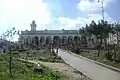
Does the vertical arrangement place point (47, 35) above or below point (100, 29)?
below

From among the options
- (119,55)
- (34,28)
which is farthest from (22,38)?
(119,55)

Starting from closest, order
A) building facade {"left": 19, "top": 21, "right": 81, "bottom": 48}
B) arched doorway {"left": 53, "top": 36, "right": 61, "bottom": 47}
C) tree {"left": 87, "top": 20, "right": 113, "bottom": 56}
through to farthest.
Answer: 1. tree {"left": 87, "top": 20, "right": 113, "bottom": 56}
2. arched doorway {"left": 53, "top": 36, "right": 61, "bottom": 47}
3. building facade {"left": 19, "top": 21, "right": 81, "bottom": 48}

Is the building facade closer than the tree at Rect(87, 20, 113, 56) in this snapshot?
No

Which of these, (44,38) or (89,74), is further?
(44,38)

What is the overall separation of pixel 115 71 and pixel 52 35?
327 feet

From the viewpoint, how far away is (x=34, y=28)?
383 feet

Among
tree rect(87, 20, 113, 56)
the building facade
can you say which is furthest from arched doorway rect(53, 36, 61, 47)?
tree rect(87, 20, 113, 56)

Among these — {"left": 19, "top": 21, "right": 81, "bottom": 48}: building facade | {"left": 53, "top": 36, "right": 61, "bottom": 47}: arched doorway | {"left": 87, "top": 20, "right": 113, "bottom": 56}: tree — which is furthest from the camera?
{"left": 19, "top": 21, "right": 81, "bottom": 48}: building facade

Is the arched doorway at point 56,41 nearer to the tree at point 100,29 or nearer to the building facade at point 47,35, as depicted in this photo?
the building facade at point 47,35

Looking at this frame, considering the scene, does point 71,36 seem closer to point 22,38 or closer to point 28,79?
point 22,38

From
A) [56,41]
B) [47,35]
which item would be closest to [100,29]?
[56,41]

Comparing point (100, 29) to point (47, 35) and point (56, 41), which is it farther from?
point (47, 35)

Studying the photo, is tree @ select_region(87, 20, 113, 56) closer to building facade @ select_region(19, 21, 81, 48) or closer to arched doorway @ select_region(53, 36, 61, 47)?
arched doorway @ select_region(53, 36, 61, 47)

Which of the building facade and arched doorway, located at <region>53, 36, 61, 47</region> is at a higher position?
the building facade
